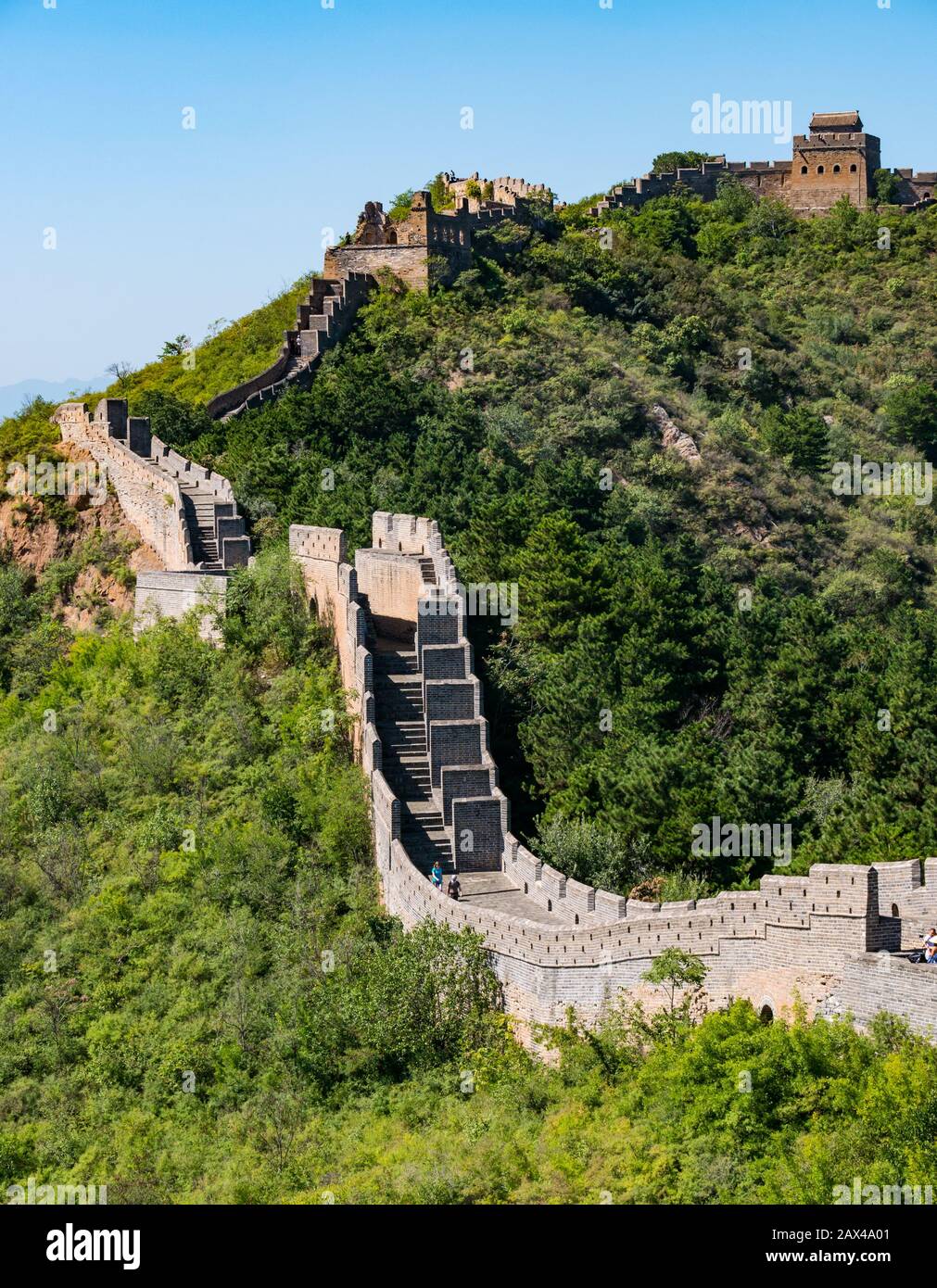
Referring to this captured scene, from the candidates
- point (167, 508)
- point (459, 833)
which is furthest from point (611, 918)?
point (167, 508)

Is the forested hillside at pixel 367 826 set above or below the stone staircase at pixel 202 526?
below

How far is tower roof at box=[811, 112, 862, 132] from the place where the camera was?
90938 mm

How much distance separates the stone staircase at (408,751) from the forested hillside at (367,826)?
2.42 feet

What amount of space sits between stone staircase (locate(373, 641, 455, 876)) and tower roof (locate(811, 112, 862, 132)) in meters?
58.6

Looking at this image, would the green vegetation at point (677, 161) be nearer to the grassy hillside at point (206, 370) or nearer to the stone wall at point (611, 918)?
the grassy hillside at point (206, 370)

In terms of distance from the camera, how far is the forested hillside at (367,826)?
2595cm

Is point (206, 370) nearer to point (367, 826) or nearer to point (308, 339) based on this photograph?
point (308, 339)

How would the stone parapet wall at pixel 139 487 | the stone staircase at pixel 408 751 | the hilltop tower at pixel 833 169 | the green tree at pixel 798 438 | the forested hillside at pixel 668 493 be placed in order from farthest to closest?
the hilltop tower at pixel 833 169, the green tree at pixel 798 438, the stone parapet wall at pixel 139 487, the forested hillside at pixel 668 493, the stone staircase at pixel 408 751

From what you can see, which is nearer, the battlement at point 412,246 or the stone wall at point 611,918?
the stone wall at point 611,918

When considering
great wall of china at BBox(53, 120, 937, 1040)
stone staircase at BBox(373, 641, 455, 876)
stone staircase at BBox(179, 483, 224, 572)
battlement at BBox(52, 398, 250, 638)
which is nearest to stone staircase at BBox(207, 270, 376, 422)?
great wall of china at BBox(53, 120, 937, 1040)

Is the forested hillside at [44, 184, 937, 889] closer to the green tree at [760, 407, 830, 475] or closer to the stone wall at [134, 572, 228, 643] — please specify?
the green tree at [760, 407, 830, 475]

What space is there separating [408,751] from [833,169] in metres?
60.6

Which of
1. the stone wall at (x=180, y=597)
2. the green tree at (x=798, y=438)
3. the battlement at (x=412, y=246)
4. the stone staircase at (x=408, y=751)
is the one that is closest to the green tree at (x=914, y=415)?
the green tree at (x=798, y=438)

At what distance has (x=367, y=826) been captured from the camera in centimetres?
3503
